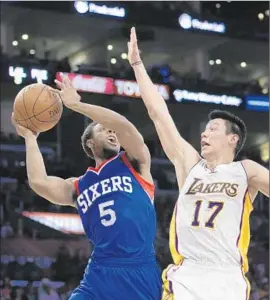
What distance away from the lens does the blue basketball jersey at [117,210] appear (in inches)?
197

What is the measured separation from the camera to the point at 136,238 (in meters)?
5.03

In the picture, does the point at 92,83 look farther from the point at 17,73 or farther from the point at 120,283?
the point at 120,283

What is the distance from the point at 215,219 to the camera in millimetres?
4402

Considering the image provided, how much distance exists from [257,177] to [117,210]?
106cm

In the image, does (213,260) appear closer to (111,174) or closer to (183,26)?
(111,174)

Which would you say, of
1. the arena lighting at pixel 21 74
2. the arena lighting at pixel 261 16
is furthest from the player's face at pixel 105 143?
the arena lighting at pixel 261 16

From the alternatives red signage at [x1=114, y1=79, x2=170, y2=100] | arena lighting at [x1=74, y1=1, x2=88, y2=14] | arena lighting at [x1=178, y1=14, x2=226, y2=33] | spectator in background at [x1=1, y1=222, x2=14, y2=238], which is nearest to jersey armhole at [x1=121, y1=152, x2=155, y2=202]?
spectator in background at [x1=1, y1=222, x2=14, y2=238]

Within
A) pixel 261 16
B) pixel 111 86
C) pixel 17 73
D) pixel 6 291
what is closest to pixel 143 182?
pixel 6 291

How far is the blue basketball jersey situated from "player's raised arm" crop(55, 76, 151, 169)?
0.36 ft

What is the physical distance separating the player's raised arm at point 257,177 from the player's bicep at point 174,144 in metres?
0.36

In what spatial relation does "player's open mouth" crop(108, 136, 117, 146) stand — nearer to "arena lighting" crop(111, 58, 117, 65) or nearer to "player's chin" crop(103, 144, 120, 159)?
"player's chin" crop(103, 144, 120, 159)

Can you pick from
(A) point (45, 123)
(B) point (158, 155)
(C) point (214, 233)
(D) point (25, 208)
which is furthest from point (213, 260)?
(B) point (158, 155)

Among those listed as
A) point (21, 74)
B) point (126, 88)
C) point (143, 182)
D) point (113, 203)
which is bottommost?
point (113, 203)

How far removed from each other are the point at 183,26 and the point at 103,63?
10.6ft
